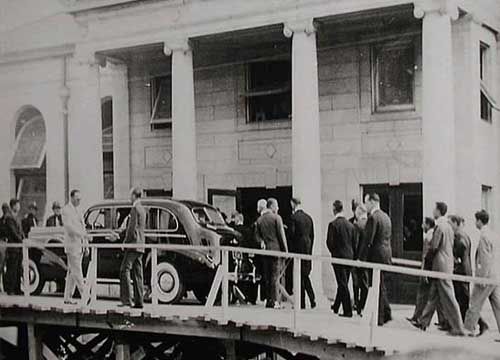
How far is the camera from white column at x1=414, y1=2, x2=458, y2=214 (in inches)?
140

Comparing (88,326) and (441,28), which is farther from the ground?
(441,28)

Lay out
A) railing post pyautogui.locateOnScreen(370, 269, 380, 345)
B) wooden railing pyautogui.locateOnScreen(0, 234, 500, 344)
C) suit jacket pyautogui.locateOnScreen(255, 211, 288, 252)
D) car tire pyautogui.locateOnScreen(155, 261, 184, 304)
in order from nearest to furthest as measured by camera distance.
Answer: wooden railing pyautogui.locateOnScreen(0, 234, 500, 344), railing post pyautogui.locateOnScreen(370, 269, 380, 345), suit jacket pyautogui.locateOnScreen(255, 211, 288, 252), car tire pyautogui.locateOnScreen(155, 261, 184, 304)

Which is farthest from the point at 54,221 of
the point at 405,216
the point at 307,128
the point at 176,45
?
the point at 405,216

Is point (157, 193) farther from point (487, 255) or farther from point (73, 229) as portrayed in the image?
point (487, 255)

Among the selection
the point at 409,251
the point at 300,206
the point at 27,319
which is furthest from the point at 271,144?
the point at 27,319

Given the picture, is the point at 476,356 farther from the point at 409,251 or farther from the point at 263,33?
the point at 263,33

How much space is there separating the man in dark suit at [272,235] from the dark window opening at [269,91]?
0.54m

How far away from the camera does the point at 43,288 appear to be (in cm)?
500

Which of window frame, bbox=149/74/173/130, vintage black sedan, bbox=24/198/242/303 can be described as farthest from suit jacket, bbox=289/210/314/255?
window frame, bbox=149/74/173/130

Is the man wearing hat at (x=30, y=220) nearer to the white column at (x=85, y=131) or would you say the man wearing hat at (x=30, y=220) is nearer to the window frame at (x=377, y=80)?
the white column at (x=85, y=131)

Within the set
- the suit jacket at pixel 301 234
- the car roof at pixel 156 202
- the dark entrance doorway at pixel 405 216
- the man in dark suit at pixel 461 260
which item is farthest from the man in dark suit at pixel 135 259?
the man in dark suit at pixel 461 260

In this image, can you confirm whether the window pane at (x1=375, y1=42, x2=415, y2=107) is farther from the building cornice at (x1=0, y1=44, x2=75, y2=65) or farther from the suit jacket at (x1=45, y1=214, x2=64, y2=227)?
the suit jacket at (x1=45, y1=214, x2=64, y2=227)

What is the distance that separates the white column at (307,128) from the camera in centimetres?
409

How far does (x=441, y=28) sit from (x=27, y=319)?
2.69 m
